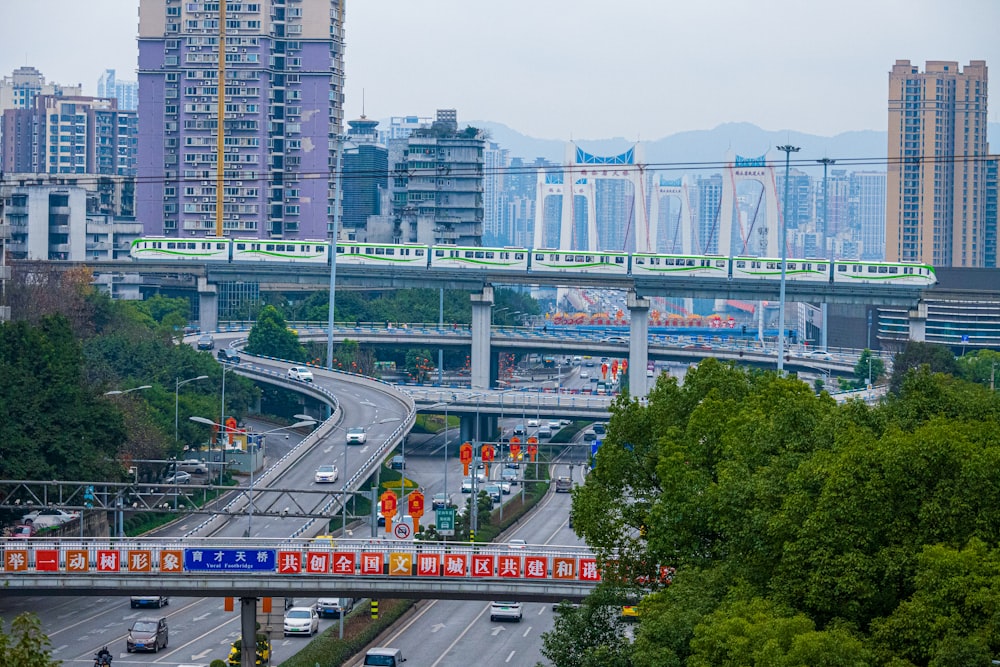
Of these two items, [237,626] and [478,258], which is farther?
[478,258]

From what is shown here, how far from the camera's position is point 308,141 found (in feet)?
442

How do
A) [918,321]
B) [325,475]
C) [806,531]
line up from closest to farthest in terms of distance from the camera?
[806,531] → [325,475] → [918,321]

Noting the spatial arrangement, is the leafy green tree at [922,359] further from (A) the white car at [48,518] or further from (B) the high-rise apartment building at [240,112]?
(B) the high-rise apartment building at [240,112]

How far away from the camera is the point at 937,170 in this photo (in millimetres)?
164375

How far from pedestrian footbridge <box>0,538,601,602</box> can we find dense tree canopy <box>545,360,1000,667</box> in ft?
7.50

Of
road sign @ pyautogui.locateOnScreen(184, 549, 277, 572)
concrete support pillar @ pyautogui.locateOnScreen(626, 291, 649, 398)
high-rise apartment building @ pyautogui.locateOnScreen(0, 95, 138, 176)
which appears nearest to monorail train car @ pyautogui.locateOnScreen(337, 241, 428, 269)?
concrete support pillar @ pyautogui.locateOnScreen(626, 291, 649, 398)

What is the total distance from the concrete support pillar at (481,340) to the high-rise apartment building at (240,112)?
1451 inches

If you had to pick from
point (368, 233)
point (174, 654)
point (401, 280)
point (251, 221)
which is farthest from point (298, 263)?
point (174, 654)

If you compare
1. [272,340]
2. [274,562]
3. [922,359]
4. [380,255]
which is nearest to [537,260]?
[380,255]

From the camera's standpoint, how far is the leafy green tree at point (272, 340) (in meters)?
98.5

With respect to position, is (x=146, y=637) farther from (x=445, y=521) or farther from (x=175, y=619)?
(x=445, y=521)

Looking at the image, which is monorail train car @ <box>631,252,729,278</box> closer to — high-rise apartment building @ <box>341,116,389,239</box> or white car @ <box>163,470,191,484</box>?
white car @ <box>163,470,191,484</box>

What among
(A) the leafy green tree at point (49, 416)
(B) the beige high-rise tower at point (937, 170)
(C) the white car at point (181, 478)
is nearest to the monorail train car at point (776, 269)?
(C) the white car at point (181, 478)

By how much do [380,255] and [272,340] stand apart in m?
9.41
